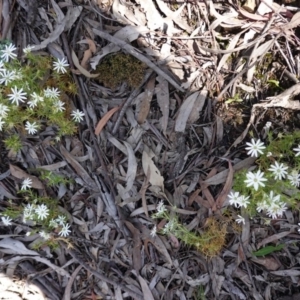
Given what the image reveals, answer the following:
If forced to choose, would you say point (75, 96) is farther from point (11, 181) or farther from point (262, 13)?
point (262, 13)

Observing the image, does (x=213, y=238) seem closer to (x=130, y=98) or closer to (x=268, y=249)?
(x=268, y=249)

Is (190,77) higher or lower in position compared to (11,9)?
lower

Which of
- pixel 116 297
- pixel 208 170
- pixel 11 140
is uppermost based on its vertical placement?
pixel 11 140

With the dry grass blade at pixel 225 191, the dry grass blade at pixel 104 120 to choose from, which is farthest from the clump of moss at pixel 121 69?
the dry grass blade at pixel 225 191

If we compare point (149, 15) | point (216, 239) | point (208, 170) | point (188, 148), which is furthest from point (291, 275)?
point (149, 15)

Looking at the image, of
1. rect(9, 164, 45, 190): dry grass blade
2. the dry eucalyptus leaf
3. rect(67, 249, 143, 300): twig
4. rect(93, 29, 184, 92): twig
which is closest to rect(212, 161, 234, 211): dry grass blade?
the dry eucalyptus leaf

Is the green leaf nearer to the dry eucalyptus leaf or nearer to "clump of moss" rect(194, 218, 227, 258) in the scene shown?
"clump of moss" rect(194, 218, 227, 258)

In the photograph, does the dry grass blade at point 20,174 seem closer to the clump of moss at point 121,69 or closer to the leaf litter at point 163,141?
the leaf litter at point 163,141
